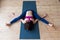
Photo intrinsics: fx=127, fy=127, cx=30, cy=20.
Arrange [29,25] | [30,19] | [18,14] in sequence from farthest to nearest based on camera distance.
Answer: [18,14] → [30,19] → [29,25]

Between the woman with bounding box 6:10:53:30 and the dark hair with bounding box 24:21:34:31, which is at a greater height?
the woman with bounding box 6:10:53:30

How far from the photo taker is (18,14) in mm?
1829

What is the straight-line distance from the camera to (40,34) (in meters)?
1.56

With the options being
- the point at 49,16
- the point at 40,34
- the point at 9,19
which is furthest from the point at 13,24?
the point at 49,16

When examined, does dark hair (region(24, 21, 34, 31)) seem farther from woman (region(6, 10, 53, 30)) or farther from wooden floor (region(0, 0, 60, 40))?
wooden floor (region(0, 0, 60, 40))

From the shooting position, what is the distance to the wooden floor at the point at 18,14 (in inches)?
60.7

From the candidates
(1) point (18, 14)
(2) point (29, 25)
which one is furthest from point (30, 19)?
(1) point (18, 14)

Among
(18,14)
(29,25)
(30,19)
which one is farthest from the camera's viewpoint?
(18,14)

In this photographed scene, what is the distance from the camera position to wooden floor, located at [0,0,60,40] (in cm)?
154

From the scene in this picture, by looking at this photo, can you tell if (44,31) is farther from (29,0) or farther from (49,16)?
(29,0)

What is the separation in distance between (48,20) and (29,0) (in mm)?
561

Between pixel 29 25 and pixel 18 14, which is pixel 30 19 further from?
pixel 18 14

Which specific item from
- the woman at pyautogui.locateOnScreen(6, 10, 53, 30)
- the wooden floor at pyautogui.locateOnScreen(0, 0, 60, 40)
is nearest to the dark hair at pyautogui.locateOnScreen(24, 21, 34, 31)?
the woman at pyautogui.locateOnScreen(6, 10, 53, 30)

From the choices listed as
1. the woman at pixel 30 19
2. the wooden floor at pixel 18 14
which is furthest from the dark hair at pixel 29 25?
the wooden floor at pixel 18 14
